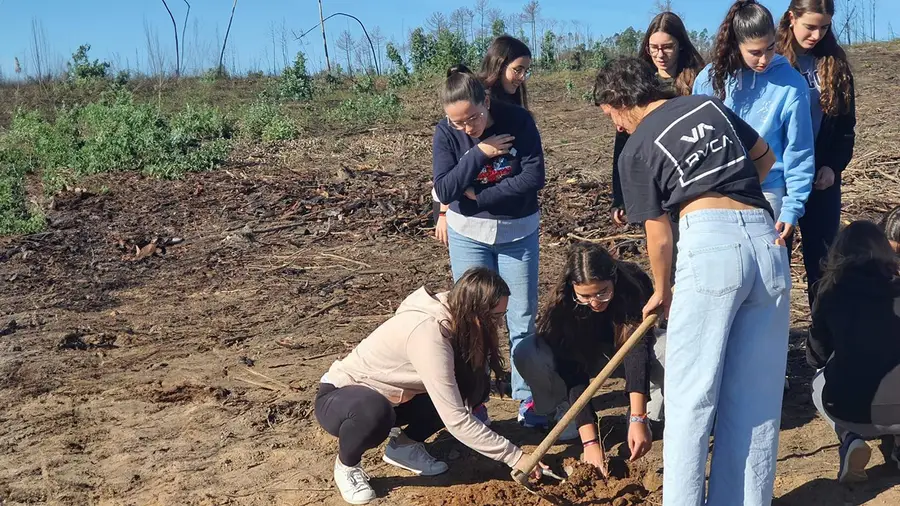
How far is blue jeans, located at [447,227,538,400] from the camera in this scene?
3955mm

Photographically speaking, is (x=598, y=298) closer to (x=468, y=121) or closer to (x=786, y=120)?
(x=468, y=121)

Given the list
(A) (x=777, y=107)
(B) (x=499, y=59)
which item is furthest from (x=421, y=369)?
(A) (x=777, y=107)

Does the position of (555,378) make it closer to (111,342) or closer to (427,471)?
(427,471)

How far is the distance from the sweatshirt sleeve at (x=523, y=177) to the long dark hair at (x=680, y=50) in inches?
26.4

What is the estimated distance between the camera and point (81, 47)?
66.9ft

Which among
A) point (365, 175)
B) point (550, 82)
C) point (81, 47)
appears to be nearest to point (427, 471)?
point (365, 175)

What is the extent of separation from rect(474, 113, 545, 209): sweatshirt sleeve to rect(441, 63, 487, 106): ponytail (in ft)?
1.00

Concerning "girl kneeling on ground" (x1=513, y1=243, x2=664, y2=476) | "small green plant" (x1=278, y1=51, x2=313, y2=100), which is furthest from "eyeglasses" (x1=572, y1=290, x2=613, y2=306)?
"small green plant" (x1=278, y1=51, x2=313, y2=100)

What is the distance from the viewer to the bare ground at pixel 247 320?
12.5 feet

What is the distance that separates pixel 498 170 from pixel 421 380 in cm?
100

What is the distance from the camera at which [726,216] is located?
2648mm

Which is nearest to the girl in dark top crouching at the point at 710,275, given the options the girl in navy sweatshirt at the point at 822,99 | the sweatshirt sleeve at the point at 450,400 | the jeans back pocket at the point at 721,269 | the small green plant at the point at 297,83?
the jeans back pocket at the point at 721,269

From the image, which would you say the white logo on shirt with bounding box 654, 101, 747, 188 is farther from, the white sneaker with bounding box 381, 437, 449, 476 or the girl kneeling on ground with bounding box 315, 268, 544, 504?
the white sneaker with bounding box 381, 437, 449, 476

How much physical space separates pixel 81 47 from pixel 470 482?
19.7 metres
